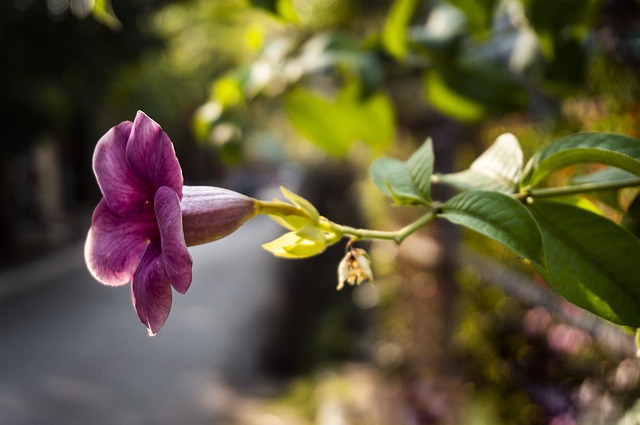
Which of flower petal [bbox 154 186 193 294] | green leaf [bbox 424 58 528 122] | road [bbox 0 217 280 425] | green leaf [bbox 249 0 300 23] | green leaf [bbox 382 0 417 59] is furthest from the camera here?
road [bbox 0 217 280 425]

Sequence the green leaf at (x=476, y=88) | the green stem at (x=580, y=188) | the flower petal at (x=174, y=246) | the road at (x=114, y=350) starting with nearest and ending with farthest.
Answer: the flower petal at (x=174, y=246)
the green stem at (x=580, y=188)
the green leaf at (x=476, y=88)
the road at (x=114, y=350)

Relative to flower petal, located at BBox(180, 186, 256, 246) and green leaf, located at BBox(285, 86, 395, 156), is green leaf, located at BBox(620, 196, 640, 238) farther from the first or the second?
green leaf, located at BBox(285, 86, 395, 156)

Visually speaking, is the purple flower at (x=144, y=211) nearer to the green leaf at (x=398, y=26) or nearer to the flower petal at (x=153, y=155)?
the flower petal at (x=153, y=155)

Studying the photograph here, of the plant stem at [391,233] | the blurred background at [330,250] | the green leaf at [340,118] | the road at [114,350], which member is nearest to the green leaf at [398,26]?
the blurred background at [330,250]

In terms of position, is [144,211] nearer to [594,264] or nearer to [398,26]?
[594,264]

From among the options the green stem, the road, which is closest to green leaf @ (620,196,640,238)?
the green stem

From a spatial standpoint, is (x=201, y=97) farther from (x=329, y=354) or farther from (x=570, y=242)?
(x=570, y=242)
